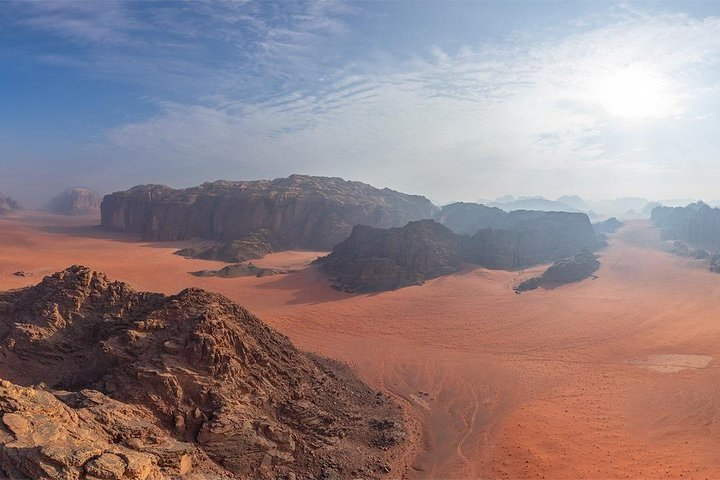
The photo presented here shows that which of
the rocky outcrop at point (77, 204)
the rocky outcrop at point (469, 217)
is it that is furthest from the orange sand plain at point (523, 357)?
the rocky outcrop at point (77, 204)

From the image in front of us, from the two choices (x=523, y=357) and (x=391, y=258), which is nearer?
(x=523, y=357)

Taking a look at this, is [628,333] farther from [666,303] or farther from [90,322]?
[90,322]

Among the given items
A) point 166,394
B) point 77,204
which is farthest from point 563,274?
point 77,204

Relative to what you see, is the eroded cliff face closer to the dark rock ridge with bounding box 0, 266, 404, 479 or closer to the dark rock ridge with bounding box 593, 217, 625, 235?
the dark rock ridge with bounding box 593, 217, 625, 235

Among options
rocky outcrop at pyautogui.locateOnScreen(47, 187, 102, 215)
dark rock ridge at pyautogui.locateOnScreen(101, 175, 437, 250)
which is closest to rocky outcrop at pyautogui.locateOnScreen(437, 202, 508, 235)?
dark rock ridge at pyautogui.locateOnScreen(101, 175, 437, 250)

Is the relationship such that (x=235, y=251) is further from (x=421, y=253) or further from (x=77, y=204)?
(x=77, y=204)

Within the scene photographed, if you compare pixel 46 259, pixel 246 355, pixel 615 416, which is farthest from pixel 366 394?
pixel 46 259
